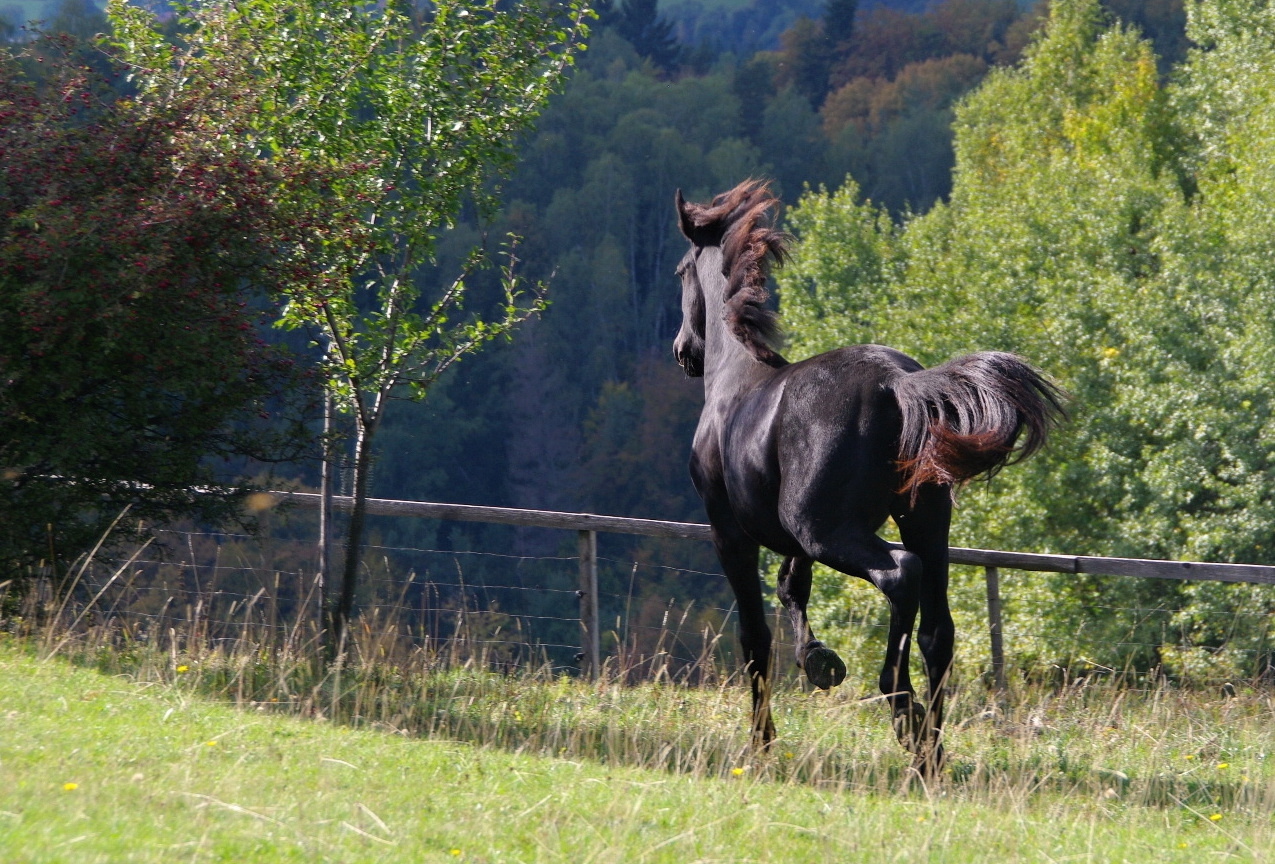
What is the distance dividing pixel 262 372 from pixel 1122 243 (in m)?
24.1

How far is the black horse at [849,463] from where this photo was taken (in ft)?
16.8

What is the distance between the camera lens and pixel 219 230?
6.52 m

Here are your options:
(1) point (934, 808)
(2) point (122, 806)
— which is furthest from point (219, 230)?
(1) point (934, 808)

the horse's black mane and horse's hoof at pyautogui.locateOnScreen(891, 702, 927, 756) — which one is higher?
the horse's black mane

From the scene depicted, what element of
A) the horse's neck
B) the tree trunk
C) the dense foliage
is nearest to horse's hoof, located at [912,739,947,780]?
the horse's neck

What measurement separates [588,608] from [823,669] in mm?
3180

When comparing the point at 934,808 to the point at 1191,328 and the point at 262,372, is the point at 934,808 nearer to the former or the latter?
the point at 262,372

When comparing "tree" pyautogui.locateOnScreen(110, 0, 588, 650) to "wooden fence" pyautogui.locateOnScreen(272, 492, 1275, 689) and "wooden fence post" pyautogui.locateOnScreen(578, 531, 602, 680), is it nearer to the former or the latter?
"wooden fence" pyautogui.locateOnScreen(272, 492, 1275, 689)

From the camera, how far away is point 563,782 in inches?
186

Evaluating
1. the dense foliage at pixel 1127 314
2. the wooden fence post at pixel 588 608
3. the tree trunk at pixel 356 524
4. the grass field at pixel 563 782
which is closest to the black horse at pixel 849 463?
the grass field at pixel 563 782

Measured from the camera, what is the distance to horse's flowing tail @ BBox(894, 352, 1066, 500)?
5.04 m

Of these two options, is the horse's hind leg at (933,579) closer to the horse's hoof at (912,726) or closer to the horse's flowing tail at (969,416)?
the horse's hoof at (912,726)

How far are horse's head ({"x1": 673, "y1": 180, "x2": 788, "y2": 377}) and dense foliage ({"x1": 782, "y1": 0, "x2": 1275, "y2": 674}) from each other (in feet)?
34.8

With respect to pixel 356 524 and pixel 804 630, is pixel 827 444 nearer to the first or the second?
pixel 804 630
